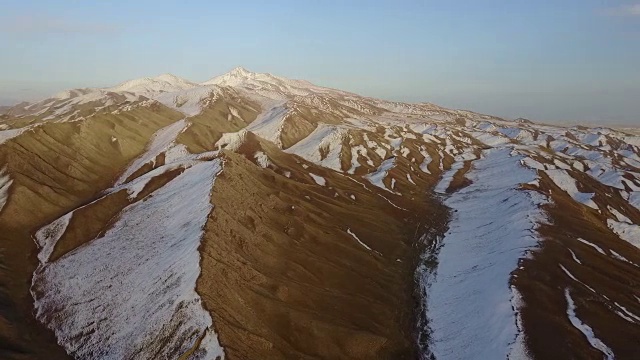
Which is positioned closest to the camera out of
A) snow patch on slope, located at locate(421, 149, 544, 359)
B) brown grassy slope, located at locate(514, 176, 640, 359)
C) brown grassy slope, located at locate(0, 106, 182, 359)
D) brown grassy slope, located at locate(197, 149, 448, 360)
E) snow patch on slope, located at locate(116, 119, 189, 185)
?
brown grassy slope, located at locate(514, 176, 640, 359)

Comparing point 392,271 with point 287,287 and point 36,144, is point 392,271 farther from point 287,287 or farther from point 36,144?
point 36,144

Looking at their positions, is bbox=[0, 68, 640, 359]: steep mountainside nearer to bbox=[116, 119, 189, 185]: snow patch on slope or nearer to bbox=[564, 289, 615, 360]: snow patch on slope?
bbox=[564, 289, 615, 360]: snow patch on slope

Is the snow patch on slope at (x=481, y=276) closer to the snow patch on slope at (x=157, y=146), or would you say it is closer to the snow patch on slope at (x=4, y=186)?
the snow patch on slope at (x=4, y=186)

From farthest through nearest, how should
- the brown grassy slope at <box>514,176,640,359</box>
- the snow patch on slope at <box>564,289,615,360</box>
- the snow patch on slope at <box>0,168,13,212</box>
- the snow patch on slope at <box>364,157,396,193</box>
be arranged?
1. the snow patch on slope at <box>364,157,396,193</box>
2. the snow patch on slope at <box>0,168,13,212</box>
3. the brown grassy slope at <box>514,176,640,359</box>
4. the snow patch on slope at <box>564,289,615,360</box>

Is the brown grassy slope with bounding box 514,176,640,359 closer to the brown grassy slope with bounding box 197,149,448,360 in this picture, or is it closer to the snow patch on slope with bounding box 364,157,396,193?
the brown grassy slope with bounding box 197,149,448,360

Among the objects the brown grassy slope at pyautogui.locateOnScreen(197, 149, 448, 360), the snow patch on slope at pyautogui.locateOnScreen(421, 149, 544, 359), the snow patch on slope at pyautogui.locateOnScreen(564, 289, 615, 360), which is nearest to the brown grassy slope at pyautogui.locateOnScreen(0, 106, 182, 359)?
the brown grassy slope at pyautogui.locateOnScreen(197, 149, 448, 360)

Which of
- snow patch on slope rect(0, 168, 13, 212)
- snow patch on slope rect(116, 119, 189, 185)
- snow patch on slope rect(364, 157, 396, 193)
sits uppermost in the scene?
snow patch on slope rect(0, 168, 13, 212)

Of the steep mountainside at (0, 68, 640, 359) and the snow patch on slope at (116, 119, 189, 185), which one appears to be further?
the snow patch on slope at (116, 119, 189, 185)

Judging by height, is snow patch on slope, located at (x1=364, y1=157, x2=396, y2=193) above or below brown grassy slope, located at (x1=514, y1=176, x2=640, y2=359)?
below

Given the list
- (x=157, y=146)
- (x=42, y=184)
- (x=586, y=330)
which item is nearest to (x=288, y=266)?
(x=586, y=330)
